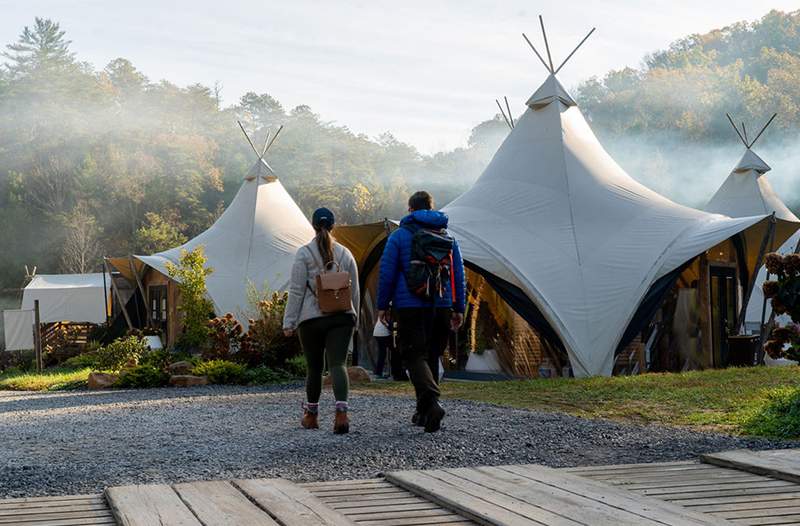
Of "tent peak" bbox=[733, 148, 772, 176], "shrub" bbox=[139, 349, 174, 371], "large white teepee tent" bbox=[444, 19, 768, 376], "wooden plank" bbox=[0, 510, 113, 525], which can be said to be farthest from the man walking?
"tent peak" bbox=[733, 148, 772, 176]

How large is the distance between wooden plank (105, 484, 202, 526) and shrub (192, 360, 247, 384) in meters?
8.74

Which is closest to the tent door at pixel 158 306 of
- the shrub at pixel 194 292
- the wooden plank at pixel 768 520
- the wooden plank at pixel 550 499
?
the shrub at pixel 194 292

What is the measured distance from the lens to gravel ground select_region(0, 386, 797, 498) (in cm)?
484

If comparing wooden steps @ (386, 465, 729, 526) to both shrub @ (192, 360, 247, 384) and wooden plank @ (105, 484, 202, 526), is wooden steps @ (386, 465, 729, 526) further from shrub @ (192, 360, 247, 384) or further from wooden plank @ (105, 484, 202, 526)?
shrub @ (192, 360, 247, 384)

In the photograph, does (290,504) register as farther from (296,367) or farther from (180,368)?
(180,368)

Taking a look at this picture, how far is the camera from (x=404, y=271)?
6.37m

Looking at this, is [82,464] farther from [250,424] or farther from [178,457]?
[250,424]

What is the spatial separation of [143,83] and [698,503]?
61148mm

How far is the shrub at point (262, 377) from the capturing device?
12.0 metres

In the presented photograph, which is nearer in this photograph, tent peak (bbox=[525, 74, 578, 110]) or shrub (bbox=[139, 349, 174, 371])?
shrub (bbox=[139, 349, 174, 371])

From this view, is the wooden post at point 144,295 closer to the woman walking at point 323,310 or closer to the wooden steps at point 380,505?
the woman walking at point 323,310

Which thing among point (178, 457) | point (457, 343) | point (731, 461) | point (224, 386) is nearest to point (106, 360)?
point (224, 386)

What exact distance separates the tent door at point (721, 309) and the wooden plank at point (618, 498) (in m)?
11.1

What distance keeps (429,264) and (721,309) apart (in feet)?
30.2
